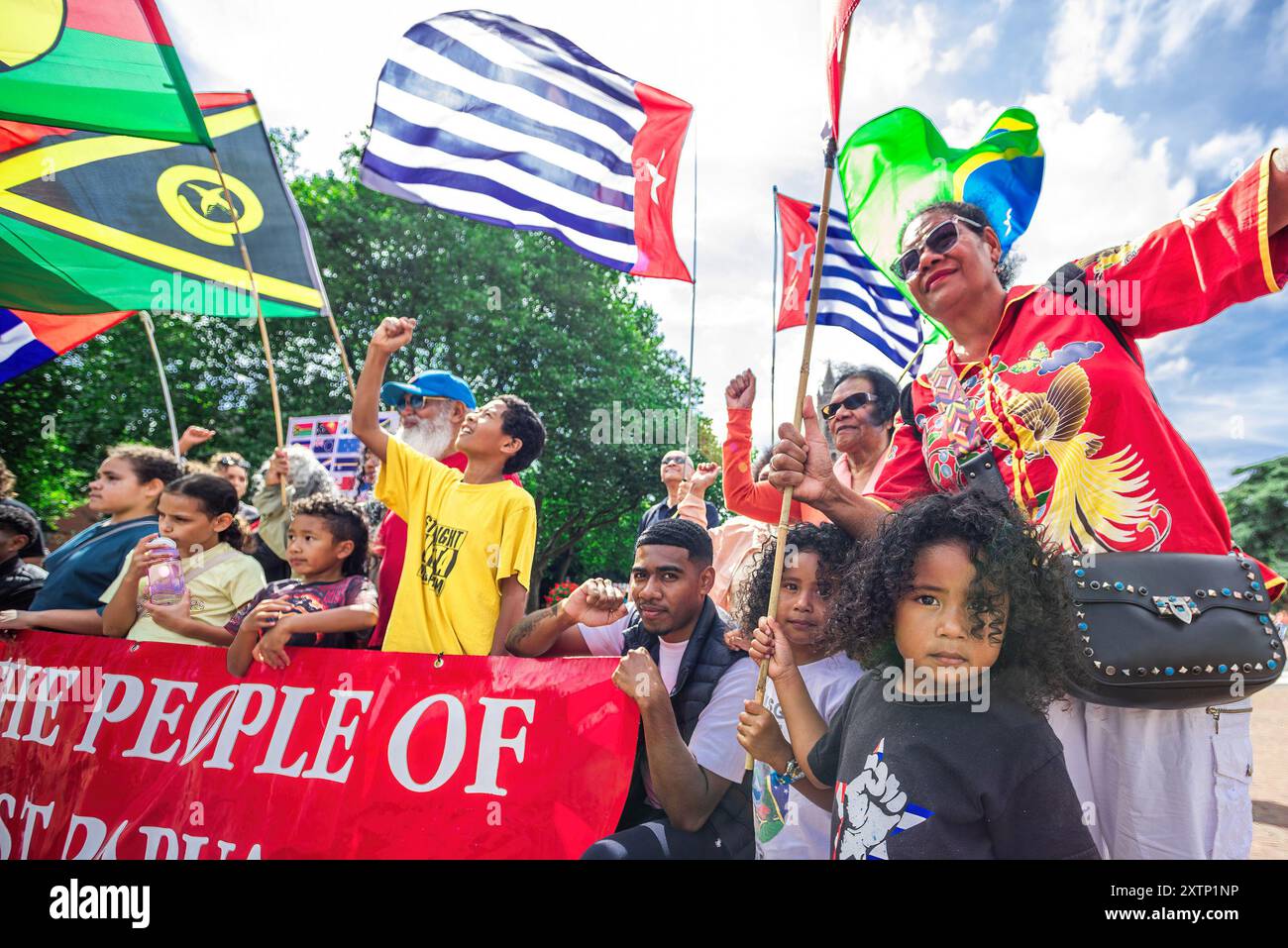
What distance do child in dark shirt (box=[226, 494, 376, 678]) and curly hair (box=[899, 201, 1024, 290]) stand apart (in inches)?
100

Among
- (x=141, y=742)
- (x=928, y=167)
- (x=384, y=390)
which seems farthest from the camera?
(x=384, y=390)

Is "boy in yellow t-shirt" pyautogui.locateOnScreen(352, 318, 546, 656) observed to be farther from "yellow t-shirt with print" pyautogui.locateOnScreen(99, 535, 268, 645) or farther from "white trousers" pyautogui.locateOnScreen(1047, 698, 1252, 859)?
"white trousers" pyautogui.locateOnScreen(1047, 698, 1252, 859)

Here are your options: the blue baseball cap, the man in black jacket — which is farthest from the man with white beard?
the man in black jacket

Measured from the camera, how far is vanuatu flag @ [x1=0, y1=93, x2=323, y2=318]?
5.01m

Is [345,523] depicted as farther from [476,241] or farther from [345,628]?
[476,241]

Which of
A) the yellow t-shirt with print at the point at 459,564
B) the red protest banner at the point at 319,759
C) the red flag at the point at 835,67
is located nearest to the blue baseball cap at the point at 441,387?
the yellow t-shirt with print at the point at 459,564

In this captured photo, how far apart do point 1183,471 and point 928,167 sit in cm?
344

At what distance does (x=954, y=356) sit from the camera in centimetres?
225

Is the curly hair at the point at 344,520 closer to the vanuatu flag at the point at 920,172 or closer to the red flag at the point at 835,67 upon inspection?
the red flag at the point at 835,67

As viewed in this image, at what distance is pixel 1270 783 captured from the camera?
6.41 metres

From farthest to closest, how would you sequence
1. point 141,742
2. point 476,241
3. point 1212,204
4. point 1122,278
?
point 476,241, point 141,742, point 1122,278, point 1212,204

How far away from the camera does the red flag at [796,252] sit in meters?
6.45

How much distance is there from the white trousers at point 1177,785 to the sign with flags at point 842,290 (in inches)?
198
